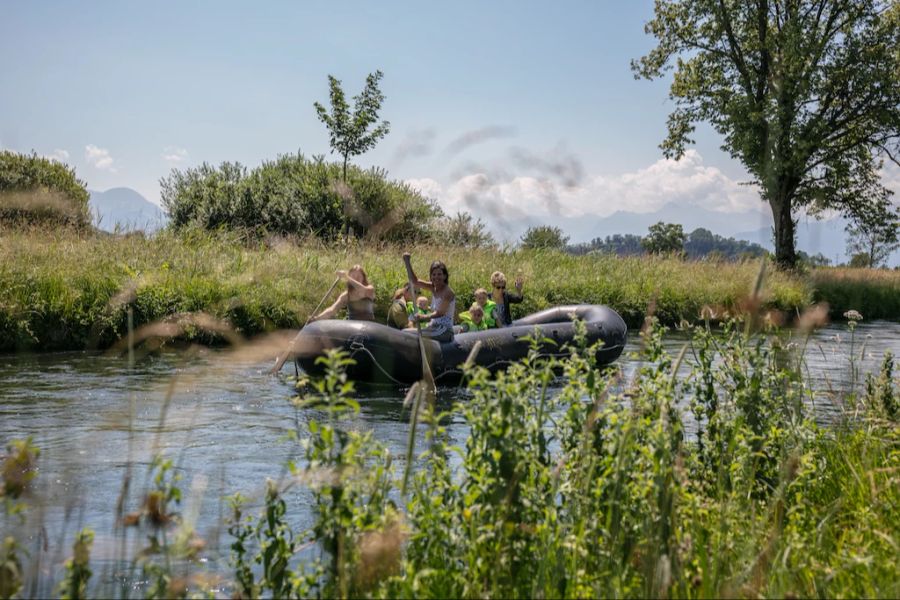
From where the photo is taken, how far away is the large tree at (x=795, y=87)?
76.0 feet

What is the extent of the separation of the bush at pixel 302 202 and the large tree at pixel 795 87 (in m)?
8.47

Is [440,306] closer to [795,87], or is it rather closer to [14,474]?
[14,474]

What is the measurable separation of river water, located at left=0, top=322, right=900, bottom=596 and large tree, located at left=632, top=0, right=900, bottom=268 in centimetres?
1361

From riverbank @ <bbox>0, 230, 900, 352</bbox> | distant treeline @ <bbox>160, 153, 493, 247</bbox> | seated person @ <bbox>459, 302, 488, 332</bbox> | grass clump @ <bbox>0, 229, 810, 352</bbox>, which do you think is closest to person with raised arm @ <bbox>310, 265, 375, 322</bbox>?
seated person @ <bbox>459, 302, 488, 332</bbox>

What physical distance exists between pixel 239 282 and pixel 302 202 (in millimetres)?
10703

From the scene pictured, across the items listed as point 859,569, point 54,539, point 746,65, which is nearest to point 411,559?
point 859,569

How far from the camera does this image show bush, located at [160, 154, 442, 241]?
23.0 meters

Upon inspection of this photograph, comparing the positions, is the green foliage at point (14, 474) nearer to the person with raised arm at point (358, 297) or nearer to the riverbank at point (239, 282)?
the person with raised arm at point (358, 297)

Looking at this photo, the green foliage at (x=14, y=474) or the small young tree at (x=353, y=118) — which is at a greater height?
the small young tree at (x=353, y=118)

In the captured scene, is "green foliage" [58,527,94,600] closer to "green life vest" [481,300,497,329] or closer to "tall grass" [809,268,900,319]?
"green life vest" [481,300,497,329]

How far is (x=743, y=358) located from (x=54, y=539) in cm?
324

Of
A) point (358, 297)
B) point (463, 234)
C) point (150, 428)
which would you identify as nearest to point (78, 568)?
point (150, 428)

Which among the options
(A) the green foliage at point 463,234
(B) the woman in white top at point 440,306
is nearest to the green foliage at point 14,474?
(B) the woman in white top at point 440,306

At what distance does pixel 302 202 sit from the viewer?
2328cm
